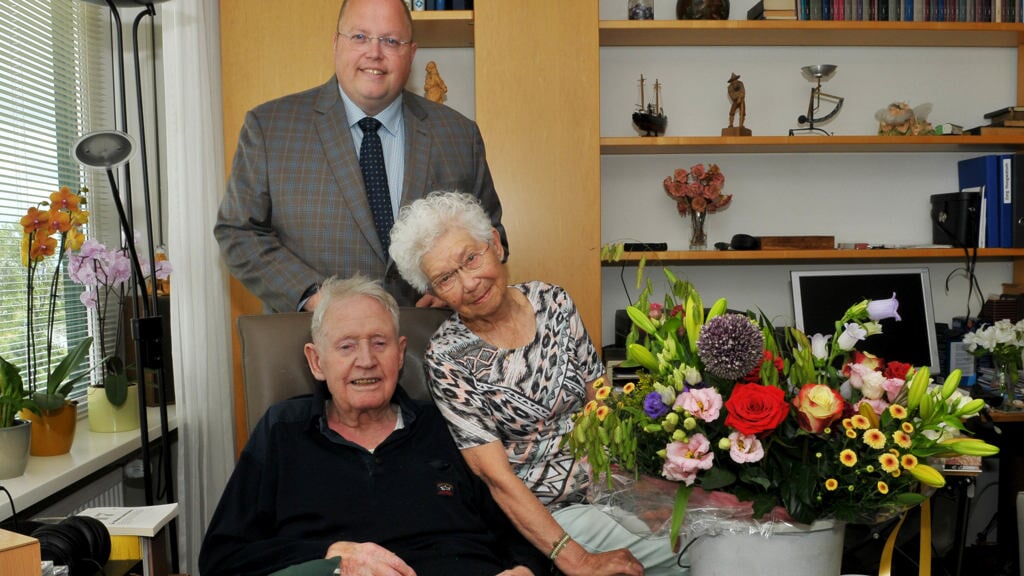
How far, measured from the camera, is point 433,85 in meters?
3.20

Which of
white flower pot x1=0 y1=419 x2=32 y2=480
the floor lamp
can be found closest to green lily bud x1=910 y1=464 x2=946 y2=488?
the floor lamp

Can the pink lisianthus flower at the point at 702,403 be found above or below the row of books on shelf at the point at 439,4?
below

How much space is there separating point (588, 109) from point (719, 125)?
79 cm

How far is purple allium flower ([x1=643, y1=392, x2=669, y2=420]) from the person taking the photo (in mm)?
1039

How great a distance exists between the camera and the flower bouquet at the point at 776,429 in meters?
1.00

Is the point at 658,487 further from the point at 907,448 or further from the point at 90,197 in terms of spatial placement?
the point at 90,197

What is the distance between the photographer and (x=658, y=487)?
1067mm

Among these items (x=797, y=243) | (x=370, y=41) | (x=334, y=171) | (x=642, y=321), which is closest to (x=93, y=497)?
(x=334, y=171)

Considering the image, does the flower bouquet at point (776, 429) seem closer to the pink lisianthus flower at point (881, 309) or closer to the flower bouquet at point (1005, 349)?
the pink lisianthus flower at point (881, 309)

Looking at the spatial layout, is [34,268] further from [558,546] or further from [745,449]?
[745,449]

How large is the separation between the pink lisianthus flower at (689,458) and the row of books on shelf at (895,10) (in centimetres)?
262

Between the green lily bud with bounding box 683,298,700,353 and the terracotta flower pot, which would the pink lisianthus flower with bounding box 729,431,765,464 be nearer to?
the green lily bud with bounding box 683,298,700,353

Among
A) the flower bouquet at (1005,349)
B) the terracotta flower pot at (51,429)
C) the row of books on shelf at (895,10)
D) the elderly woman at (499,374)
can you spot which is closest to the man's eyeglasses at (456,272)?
the elderly woman at (499,374)

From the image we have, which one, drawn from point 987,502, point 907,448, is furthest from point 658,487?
point 987,502
